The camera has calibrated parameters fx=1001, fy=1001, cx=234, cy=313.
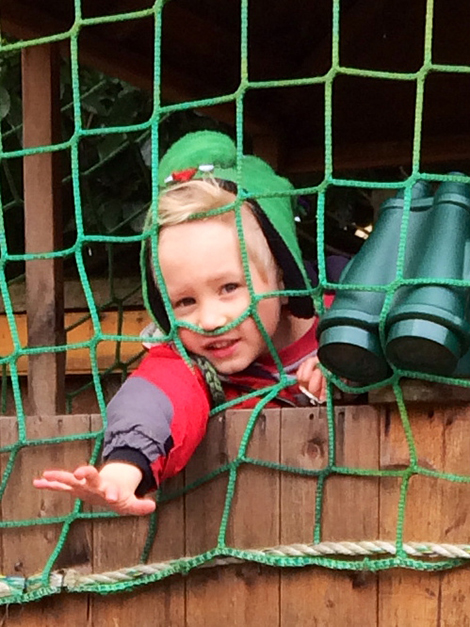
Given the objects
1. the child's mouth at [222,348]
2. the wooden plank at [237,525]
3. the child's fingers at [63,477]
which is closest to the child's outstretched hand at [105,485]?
the child's fingers at [63,477]

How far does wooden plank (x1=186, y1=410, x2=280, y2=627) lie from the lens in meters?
1.31

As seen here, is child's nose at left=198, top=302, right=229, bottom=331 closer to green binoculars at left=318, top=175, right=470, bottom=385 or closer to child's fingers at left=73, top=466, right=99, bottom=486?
green binoculars at left=318, top=175, right=470, bottom=385

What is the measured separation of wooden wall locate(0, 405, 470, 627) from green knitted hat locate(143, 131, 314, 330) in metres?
0.28

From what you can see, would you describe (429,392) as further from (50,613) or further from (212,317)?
(50,613)

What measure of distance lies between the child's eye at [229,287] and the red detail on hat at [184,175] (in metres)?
0.20

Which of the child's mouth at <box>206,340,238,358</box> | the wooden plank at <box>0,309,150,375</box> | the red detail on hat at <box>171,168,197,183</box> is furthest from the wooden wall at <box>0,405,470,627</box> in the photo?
the wooden plank at <box>0,309,150,375</box>

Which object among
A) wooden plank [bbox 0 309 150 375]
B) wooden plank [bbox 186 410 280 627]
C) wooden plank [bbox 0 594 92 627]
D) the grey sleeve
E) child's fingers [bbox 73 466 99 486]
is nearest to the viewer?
child's fingers [bbox 73 466 99 486]

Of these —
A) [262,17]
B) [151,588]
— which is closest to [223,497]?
[151,588]

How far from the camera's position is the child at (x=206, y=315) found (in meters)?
1.21

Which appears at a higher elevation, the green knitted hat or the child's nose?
the green knitted hat

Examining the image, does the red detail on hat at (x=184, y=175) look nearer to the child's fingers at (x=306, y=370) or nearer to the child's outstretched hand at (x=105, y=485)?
the child's fingers at (x=306, y=370)

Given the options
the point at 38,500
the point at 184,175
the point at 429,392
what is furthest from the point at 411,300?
the point at 38,500

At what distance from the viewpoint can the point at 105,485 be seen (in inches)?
44.3

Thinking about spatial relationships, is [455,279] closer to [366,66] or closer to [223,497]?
[223,497]
